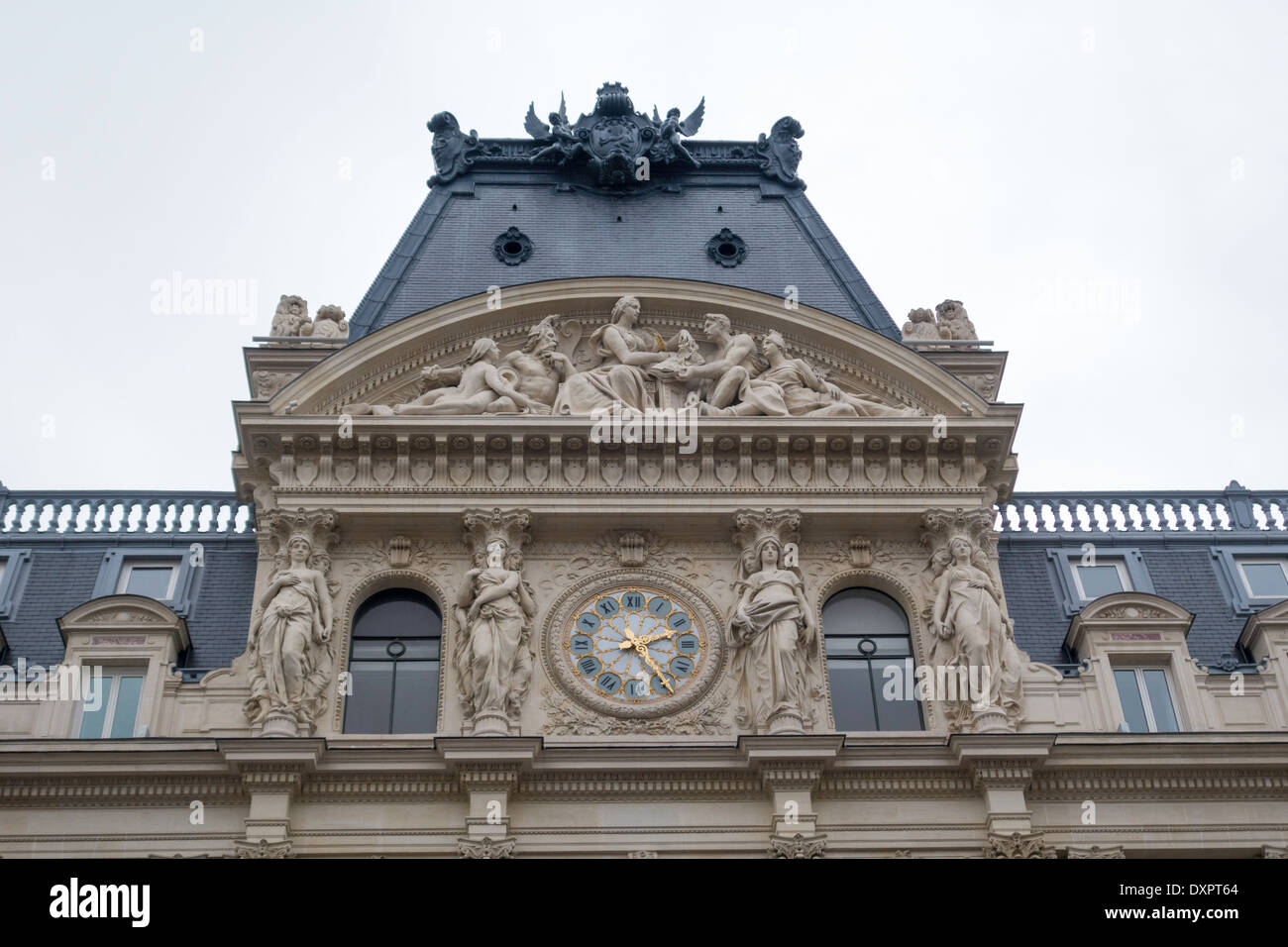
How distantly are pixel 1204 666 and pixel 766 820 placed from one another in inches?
267

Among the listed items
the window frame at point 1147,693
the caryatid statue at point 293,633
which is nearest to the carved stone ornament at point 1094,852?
the window frame at point 1147,693

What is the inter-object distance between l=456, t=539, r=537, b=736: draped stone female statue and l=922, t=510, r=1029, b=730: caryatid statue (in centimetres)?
536

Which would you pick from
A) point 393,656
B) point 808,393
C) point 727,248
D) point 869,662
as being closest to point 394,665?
point 393,656

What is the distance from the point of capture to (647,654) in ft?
75.9

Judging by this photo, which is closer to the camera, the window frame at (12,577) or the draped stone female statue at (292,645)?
the draped stone female statue at (292,645)

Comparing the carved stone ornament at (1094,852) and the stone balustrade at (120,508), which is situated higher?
the stone balustrade at (120,508)

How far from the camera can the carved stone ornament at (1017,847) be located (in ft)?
68.3

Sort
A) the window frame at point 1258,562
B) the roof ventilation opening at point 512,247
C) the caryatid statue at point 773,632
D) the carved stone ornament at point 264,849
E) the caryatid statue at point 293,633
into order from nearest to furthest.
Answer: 1. the carved stone ornament at point 264,849
2. the caryatid statue at point 293,633
3. the caryatid statue at point 773,632
4. the window frame at point 1258,562
5. the roof ventilation opening at point 512,247

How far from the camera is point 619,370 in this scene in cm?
2525

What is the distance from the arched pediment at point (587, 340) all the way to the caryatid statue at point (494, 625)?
2883mm

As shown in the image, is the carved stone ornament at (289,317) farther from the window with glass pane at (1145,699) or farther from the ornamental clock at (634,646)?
the window with glass pane at (1145,699)
